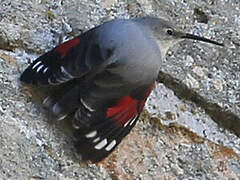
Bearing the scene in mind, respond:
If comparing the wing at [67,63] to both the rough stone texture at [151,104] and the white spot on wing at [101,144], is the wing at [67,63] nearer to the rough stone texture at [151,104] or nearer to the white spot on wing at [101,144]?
the rough stone texture at [151,104]

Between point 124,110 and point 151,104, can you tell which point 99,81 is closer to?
point 124,110

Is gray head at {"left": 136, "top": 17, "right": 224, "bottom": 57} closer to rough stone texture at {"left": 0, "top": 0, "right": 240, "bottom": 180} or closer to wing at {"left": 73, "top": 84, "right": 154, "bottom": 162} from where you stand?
rough stone texture at {"left": 0, "top": 0, "right": 240, "bottom": 180}

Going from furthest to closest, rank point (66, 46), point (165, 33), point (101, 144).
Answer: point (165, 33) < point (66, 46) < point (101, 144)

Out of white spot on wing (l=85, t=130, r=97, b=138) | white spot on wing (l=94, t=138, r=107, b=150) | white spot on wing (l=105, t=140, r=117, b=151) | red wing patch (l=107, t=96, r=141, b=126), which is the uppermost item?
red wing patch (l=107, t=96, r=141, b=126)

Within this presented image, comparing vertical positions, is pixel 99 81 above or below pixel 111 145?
above

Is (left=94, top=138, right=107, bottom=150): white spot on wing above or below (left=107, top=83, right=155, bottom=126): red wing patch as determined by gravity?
below

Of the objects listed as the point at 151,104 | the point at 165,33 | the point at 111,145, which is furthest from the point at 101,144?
the point at 165,33

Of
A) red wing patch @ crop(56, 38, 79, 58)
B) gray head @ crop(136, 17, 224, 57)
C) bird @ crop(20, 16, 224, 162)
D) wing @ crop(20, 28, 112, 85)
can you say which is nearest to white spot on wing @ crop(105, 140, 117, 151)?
bird @ crop(20, 16, 224, 162)
